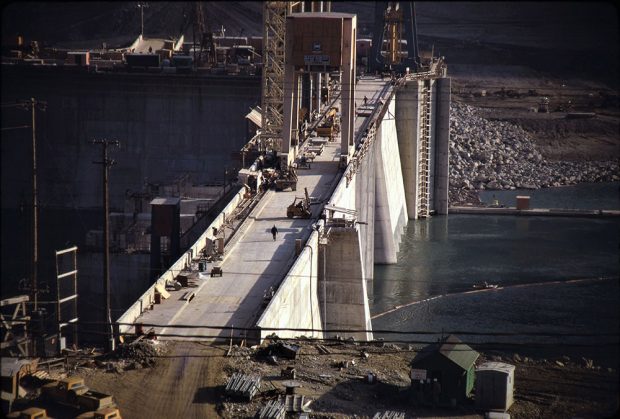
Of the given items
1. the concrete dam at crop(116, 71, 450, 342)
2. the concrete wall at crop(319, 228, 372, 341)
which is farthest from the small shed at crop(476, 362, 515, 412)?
the concrete wall at crop(319, 228, 372, 341)

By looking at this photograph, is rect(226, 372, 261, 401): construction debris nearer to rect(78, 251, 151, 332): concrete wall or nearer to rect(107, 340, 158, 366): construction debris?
rect(107, 340, 158, 366): construction debris

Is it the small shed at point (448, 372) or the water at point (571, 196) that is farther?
the water at point (571, 196)

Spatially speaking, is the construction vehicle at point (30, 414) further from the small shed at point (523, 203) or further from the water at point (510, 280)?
the small shed at point (523, 203)

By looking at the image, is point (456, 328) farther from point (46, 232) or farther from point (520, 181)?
point (520, 181)

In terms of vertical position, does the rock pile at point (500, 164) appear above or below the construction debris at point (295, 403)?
above

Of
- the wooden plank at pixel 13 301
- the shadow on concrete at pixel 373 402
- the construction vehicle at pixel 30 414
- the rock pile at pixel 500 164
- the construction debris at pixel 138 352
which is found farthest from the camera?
the rock pile at pixel 500 164

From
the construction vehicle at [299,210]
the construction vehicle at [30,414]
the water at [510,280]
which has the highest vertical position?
the construction vehicle at [299,210]

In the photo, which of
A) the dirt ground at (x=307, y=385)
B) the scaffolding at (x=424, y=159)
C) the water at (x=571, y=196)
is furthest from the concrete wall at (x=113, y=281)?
the water at (x=571, y=196)

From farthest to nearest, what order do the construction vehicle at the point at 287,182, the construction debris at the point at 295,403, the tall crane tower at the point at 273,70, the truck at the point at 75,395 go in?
the tall crane tower at the point at 273,70 → the construction vehicle at the point at 287,182 → the construction debris at the point at 295,403 → the truck at the point at 75,395
